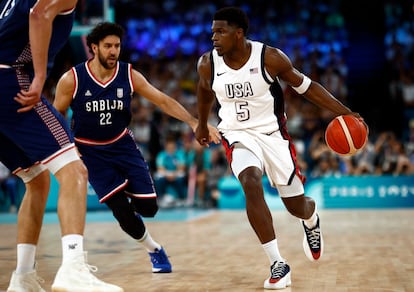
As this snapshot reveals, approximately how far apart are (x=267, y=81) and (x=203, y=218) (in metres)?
6.98

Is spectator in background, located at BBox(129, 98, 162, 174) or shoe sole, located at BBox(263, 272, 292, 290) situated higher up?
shoe sole, located at BBox(263, 272, 292, 290)

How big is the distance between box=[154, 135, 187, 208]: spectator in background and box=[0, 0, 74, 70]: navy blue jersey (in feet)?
32.9

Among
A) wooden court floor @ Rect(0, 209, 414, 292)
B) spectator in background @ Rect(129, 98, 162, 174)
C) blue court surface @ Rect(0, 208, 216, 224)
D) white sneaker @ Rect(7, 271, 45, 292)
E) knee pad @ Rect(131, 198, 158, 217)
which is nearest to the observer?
white sneaker @ Rect(7, 271, 45, 292)

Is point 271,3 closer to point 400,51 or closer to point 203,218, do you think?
point 400,51

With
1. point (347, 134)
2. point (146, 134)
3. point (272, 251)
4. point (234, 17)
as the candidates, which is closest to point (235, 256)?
point (272, 251)

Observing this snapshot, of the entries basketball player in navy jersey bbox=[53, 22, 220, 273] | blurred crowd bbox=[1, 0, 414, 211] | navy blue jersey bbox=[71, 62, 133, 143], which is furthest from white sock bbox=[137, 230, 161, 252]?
blurred crowd bbox=[1, 0, 414, 211]

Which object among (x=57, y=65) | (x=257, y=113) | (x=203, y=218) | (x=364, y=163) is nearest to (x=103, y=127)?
(x=257, y=113)

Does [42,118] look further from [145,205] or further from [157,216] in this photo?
[157,216]

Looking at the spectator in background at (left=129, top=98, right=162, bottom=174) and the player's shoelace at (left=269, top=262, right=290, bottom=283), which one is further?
the spectator in background at (left=129, top=98, right=162, bottom=174)

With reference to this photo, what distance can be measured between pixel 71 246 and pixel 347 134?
2.42m

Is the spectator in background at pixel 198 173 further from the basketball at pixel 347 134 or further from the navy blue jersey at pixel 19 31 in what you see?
the navy blue jersey at pixel 19 31

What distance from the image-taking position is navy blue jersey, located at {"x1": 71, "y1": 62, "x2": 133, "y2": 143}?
5.57 m

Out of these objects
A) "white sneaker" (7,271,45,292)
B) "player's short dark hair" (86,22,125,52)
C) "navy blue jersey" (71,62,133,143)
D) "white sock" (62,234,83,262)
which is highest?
"player's short dark hair" (86,22,125,52)

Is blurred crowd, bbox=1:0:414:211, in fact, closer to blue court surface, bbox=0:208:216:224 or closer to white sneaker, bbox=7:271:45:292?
blue court surface, bbox=0:208:216:224
